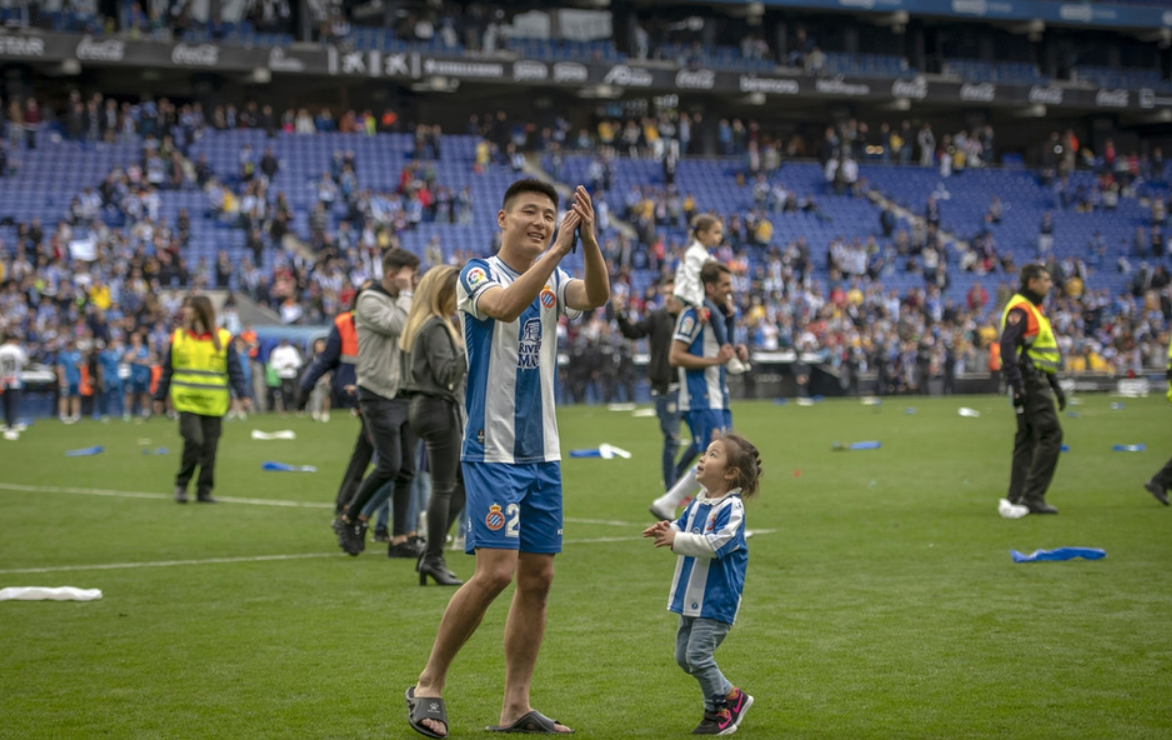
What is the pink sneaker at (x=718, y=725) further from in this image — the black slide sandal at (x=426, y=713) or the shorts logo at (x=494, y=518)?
the shorts logo at (x=494, y=518)

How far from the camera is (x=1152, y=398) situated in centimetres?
3838

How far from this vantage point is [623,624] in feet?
25.6

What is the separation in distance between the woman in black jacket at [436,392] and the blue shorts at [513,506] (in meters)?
3.43

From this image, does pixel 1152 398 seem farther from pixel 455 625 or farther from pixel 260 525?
pixel 455 625

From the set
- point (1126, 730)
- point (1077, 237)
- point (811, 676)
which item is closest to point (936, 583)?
point (811, 676)

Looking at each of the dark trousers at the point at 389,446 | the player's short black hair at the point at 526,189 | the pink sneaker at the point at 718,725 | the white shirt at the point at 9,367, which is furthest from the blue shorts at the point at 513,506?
the white shirt at the point at 9,367

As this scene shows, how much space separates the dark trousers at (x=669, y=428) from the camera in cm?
1314

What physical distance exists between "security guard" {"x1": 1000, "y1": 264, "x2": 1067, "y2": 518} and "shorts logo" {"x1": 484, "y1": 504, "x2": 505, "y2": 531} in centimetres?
792

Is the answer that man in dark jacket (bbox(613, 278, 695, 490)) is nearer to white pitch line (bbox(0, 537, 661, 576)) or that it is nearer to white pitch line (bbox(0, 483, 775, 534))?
white pitch line (bbox(0, 483, 775, 534))

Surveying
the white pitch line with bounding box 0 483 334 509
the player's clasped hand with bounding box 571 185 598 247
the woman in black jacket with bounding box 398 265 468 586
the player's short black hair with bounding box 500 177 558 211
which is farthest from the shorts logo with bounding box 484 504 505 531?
the white pitch line with bounding box 0 483 334 509

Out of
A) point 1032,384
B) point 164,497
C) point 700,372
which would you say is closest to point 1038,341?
point 1032,384

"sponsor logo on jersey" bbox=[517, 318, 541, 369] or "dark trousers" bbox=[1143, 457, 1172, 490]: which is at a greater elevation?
"sponsor logo on jersey" bbox=[517, 318, 541, 369]

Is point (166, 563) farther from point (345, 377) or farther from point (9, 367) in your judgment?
point (9, 367)

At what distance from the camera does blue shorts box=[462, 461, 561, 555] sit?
546 centimetres
